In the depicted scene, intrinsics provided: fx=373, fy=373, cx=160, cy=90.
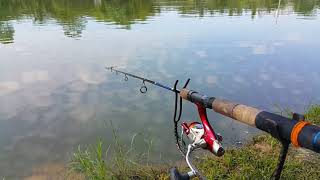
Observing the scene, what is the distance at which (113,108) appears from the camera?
34.3 ft

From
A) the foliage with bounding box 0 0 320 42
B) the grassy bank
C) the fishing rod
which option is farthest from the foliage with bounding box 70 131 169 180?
the foliage with bounding box 0 0 320 42

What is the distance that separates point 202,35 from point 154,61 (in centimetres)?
785

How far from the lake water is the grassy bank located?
90cm

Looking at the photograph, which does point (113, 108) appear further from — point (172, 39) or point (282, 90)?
point (172, 39)

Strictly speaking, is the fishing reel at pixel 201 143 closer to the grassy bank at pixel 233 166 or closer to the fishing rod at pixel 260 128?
the fishing rod at pixel 260 128

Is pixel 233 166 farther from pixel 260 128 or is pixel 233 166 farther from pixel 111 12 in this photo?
pixel 111 12

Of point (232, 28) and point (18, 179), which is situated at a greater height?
point (232, 28)

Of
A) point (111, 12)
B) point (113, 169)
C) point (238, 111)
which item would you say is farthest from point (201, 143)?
point (111, 12)

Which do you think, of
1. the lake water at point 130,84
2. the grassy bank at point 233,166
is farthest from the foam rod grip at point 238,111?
the lake water at point 130,84

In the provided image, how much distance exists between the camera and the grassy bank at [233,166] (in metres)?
5.93

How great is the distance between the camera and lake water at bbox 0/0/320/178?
28.3 feet

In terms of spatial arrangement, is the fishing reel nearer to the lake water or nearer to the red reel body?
the red reel body

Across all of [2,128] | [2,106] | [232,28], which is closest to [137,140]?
[2,128]

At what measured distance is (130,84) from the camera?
12.4 metres
